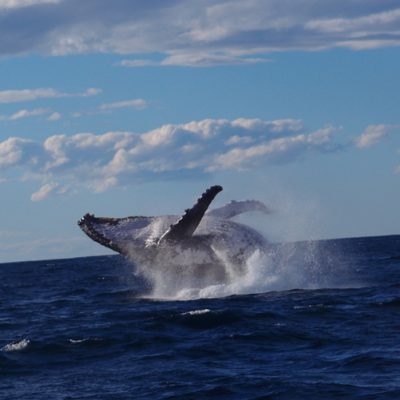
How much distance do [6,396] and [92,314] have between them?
8.47m

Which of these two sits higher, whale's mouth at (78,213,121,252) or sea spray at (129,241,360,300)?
whale's mouth at (78,213,121,252)

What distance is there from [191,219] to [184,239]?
87 cm

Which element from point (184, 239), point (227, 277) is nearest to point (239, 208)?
point (184, 239)

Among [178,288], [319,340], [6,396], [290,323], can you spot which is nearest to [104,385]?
[6,396]

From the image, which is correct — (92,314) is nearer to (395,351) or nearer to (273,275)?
(273,275)

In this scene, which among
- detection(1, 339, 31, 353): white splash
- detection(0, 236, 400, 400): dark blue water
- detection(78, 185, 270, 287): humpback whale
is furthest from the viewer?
detection(78, 185, 270, 287): humpback whale

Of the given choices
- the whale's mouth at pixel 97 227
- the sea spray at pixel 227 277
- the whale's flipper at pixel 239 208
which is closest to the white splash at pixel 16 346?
the whale's mouth at pixel 97 227

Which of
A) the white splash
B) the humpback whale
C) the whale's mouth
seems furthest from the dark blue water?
the whale's mouth

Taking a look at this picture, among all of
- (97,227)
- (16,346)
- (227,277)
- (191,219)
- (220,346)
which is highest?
(97,227)

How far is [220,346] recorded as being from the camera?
14.2 m

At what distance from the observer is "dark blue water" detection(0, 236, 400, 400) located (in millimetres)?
11477

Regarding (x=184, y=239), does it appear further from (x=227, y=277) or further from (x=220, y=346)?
(x=220, y=346)

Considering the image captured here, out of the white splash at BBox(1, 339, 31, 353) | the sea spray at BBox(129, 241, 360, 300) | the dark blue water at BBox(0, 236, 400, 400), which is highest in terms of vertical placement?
the sea spray at BBox(129, 241, 360, 300)

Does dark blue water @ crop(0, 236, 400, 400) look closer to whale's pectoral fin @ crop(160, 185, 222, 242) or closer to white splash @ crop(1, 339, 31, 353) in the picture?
white splash @ crop(1, 339, 31, 353)
